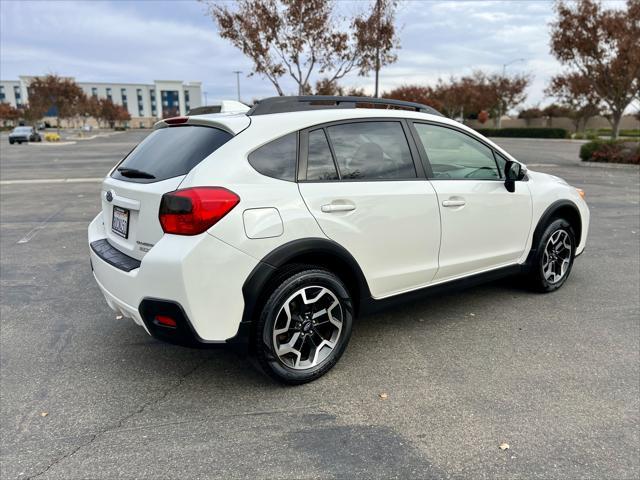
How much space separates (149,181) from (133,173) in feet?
1.08

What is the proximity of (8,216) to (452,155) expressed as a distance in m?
8.59

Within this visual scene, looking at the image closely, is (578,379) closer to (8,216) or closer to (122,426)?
(122,426)

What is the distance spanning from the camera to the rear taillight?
2717mm

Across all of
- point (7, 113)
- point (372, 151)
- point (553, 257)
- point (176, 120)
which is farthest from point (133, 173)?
point (7, 113)

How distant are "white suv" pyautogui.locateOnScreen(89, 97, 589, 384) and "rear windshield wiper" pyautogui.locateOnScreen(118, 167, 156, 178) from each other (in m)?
0.02

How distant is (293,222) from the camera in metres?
2.96

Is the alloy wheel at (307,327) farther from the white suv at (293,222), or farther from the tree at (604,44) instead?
the tree at (604,44)

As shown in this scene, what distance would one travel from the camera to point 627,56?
65.8 ft

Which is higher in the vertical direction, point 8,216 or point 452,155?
point 452,155

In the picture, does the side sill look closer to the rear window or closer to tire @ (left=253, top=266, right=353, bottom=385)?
tire @ (left=253, top=266, right=353, bottom=385)

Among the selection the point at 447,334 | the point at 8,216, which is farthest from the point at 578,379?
the point at 8,216

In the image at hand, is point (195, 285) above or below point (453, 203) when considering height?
below

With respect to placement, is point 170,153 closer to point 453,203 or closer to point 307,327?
point 307,327

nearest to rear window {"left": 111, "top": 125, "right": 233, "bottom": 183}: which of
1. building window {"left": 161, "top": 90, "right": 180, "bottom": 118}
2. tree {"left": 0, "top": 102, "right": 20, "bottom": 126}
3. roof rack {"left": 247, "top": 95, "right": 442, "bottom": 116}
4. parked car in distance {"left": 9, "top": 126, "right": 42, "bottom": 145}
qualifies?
roof rack {"left": 247, "top": 95, "right": 442, "bottom": 116}
